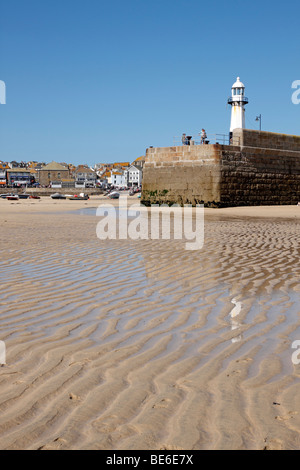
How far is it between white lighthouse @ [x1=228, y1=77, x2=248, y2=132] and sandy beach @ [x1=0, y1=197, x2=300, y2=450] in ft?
90.1

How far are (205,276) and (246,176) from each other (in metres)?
18.7

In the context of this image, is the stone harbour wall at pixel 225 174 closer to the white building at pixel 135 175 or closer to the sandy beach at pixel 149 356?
the sandy beach at pixel 149 356

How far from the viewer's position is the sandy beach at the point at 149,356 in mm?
2314

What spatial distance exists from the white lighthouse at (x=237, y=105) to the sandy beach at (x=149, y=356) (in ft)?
90.1

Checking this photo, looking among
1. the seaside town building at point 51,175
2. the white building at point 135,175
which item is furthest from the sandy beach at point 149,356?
the white building at point 135,175

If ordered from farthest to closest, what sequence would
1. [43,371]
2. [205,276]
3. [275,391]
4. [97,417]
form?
[205,276] → [43,371] → [275,391] → [97,417]

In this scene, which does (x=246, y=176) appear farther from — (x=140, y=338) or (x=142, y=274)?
(x=140, y=338)

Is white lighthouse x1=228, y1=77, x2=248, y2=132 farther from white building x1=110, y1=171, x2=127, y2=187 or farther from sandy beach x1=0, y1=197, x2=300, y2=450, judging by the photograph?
white building x1=110, y1=171, x2=127, y2=187

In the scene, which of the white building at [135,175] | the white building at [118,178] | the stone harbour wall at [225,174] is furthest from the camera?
the white building at [118,178]

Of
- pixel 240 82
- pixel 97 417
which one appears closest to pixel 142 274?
pixel 97 417

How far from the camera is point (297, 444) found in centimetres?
220

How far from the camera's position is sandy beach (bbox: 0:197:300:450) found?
2314mm

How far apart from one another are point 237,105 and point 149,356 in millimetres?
32090
